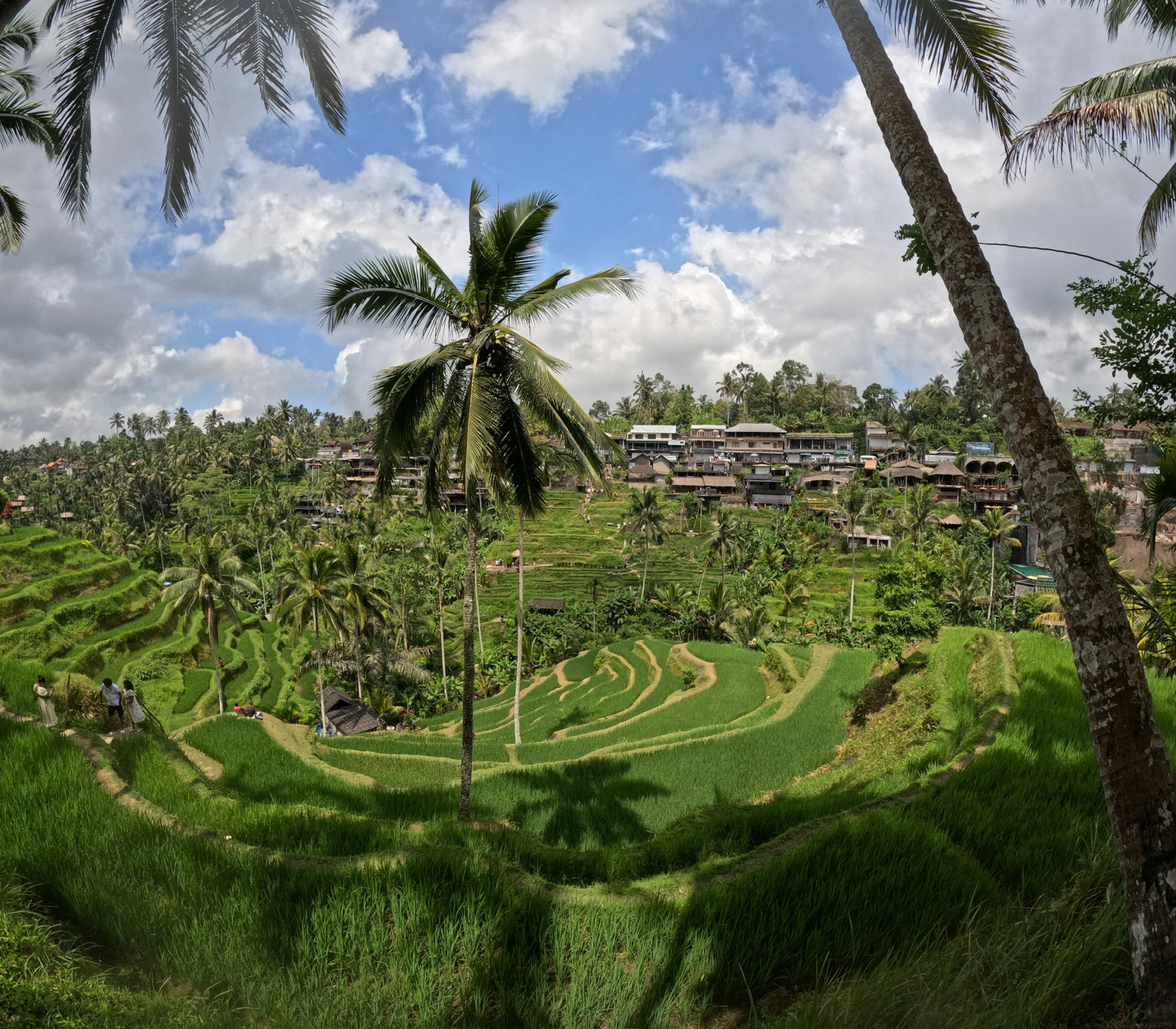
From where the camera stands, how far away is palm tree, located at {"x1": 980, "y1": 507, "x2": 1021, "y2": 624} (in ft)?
126

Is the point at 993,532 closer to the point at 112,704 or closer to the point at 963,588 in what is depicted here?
the point at 963,588

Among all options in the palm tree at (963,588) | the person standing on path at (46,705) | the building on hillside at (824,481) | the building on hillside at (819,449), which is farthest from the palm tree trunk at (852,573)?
the person standing on path at (46,705)

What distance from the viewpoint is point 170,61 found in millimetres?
4918

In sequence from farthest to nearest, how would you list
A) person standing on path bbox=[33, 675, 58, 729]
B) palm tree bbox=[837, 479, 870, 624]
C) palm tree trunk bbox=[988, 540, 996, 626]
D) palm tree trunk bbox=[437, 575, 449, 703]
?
palm tree bbox=[837, 479, 870, 624], palm tree trunk bbox=[988, 540, 996, 626], palm tree trunk bbox=[437, 575, 449, 703], person standing on path bbox=[33, 675, 58, 729]

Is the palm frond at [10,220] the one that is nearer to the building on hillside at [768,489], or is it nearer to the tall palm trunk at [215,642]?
the tall palm trunk at [215,642]

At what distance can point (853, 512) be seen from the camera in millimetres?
42125

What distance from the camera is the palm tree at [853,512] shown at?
42.2 metres

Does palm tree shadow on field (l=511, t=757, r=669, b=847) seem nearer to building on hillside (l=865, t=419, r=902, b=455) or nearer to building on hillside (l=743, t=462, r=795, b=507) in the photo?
building on hillside (l=743, t=462, r=795, b=507)

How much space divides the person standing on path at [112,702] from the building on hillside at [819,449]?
272 feet

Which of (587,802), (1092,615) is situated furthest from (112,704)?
(1092,615)

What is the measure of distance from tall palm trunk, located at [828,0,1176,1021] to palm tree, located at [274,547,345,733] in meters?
23.1

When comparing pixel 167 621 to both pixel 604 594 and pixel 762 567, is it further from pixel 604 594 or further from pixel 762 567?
pixel 762 567

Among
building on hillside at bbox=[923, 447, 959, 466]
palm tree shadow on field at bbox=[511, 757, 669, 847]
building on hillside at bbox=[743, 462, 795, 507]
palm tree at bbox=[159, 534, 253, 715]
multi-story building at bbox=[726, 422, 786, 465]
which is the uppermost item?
multi-story building at bbox=[726, 422, 786, 465]

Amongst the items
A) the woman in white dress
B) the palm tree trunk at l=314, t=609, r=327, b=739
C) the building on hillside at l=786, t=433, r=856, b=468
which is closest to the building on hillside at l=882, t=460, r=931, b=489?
the building on hillside at l=786, t=433, r=856, b=468
